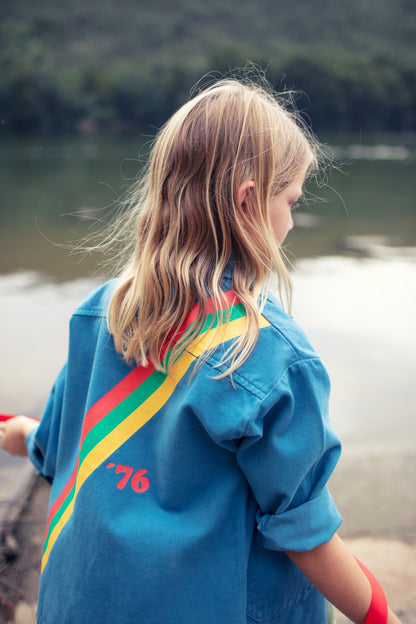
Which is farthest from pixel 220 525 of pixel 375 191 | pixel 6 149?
pixel 6 149

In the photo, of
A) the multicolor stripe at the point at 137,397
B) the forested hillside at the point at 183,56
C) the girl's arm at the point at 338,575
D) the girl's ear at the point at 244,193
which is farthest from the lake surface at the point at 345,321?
the forested hillside at the point at 183,56

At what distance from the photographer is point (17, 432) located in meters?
1.17

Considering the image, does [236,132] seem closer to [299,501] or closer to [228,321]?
[228,321]

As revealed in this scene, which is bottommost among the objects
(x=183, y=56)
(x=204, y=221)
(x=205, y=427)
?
(x=183, y=56)

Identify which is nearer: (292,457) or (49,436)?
(292,457)

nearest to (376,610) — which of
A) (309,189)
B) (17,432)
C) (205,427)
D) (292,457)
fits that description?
(292,457)

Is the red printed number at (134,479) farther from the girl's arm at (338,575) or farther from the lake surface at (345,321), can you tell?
the lake surface at (345,321)

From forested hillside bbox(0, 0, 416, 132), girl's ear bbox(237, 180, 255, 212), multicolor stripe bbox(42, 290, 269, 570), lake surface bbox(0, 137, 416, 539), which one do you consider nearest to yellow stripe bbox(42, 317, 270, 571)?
multicolor stripe bbox(42, 290, 269, 570)

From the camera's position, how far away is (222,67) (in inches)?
1656

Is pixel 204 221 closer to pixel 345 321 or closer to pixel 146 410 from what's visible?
pixel 146 410

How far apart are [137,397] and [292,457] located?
0.24 m

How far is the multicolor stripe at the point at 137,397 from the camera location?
2.44ft

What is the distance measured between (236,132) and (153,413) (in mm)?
450

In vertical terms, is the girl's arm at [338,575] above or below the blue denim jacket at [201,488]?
below
